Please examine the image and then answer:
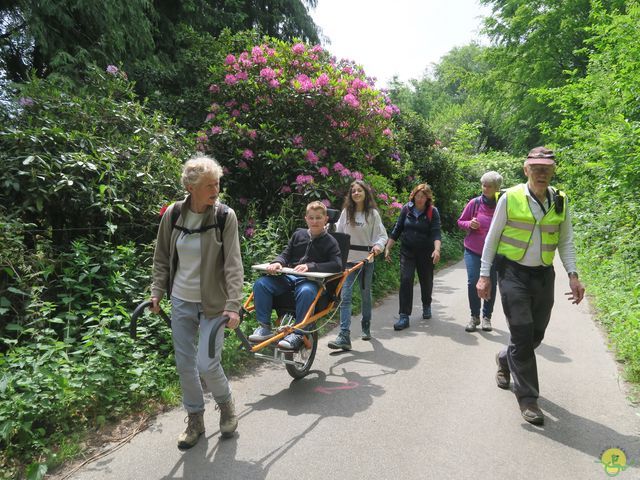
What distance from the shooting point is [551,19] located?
22297mm

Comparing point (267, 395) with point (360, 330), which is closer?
point (267, 395)

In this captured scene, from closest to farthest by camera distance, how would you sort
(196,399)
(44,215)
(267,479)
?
1. (267,479)
2. (196,399)
3. (44,215)

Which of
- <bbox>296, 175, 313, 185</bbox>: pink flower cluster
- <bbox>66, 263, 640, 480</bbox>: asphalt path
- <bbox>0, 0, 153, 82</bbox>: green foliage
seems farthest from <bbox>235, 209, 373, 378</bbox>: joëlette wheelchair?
<bbox>0, 0, 153, 82</bbox>: green foliage

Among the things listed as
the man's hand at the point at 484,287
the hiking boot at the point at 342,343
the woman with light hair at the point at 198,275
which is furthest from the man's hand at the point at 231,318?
the hiking boot at the point at 342,343

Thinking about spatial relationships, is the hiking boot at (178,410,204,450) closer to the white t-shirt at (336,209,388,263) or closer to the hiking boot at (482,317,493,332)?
the white t-shirt at (336,209,388,263)

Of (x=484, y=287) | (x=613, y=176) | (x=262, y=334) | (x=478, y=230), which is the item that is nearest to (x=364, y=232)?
(x=478, y=230)

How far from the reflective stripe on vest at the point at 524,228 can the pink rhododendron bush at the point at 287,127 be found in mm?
4361

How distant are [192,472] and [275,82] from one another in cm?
682

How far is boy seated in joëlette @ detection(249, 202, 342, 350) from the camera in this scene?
13.9 feet

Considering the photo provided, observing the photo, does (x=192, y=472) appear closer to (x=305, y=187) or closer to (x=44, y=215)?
(x=44, y=215)

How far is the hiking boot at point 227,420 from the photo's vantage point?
3416mm

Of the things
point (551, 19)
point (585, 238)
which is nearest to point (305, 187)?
point (585, 238)

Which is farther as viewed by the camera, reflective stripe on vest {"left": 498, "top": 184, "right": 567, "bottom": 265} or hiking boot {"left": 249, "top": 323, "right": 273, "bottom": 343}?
hiking boot {"left": 249, "top": 323, "right": 273, "bottom": 343}

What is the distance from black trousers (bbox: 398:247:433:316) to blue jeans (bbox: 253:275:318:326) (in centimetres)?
247
